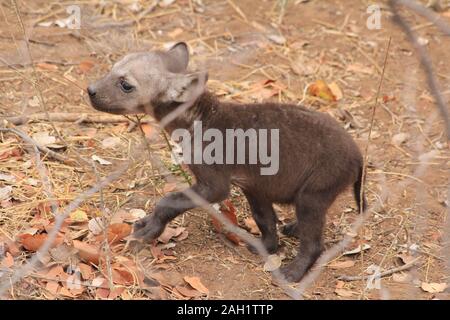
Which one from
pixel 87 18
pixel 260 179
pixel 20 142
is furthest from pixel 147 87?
pixel 87 18

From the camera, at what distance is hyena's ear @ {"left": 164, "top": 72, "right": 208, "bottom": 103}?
4.82 metres

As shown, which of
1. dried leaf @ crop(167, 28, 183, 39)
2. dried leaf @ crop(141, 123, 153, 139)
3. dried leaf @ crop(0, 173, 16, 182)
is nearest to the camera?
dried leaf @ crop(0, 173, 16, 182)

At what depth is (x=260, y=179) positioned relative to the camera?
493 centimetres

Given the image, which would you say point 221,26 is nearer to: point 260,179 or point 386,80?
point 386,80

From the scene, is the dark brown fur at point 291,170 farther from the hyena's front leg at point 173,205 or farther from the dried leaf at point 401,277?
the dried leaf at point 401,277

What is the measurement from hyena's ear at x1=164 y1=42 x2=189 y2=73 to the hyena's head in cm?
10

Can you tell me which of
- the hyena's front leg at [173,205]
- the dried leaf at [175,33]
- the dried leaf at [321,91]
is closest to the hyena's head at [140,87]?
the hyena's front leg at [173,205]

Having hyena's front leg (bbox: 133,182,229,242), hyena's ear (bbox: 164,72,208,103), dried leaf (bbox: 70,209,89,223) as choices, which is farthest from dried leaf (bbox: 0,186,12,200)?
hyena's ear (bbox: 164,72,208,103)

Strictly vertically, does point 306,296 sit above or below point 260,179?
below

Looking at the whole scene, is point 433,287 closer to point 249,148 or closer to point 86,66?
point 249,148

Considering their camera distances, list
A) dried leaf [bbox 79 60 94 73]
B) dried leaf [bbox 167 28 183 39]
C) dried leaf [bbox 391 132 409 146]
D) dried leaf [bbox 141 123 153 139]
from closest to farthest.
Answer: dried leaf [bbox 141 123 153 139], dried leaf [bbox 391 132 409 146], dried leaf [bbox 79 60 94 73], dried leaf [bbox 167 28 183 39]

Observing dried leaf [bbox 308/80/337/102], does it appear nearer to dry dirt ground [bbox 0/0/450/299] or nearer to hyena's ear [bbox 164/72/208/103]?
dry dirt ground [bbox 0/0/450/299]

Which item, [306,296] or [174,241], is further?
[174,241]
